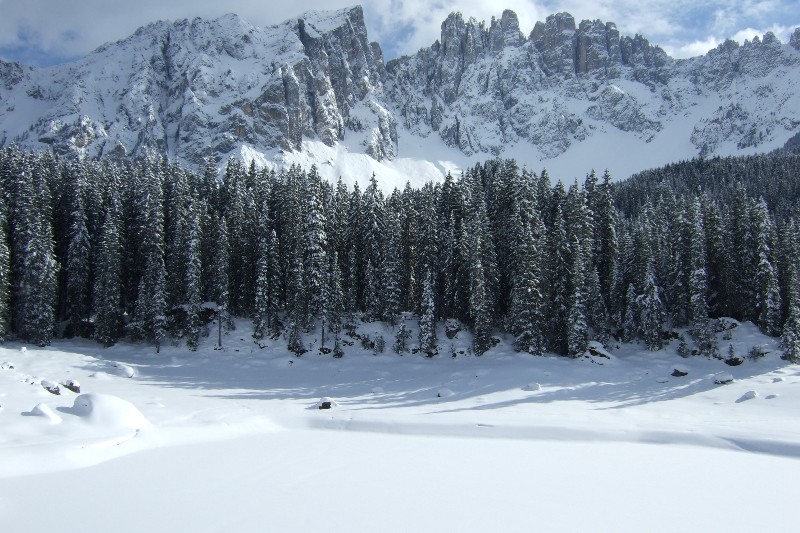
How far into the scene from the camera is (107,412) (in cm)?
2022

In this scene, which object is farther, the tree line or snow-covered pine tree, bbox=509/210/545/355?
the tree line

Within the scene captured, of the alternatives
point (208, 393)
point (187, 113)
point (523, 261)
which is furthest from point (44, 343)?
point (187, 113)

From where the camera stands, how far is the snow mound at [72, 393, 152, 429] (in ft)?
64.8

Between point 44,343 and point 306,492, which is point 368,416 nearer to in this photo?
point 306,492

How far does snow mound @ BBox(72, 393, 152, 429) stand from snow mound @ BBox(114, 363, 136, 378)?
26597mm

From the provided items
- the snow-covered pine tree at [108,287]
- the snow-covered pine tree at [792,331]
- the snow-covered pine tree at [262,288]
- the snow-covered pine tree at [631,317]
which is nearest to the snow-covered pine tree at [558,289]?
the snow-covered pine tree at [631,317]

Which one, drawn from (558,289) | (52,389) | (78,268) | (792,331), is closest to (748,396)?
(792,331)

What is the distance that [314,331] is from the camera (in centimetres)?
5891

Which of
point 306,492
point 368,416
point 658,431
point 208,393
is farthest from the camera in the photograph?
point 208,393

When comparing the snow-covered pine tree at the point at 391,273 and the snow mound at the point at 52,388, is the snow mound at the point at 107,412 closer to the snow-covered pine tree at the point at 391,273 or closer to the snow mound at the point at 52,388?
the snow mound at the point at 52,388

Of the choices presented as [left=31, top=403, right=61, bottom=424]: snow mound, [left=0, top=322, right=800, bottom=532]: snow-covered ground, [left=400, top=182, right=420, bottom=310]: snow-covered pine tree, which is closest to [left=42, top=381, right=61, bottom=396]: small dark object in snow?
[left=0, top=322, right=800, bottom=532]: snow-covered ground

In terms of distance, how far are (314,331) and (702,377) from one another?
39.5 metres

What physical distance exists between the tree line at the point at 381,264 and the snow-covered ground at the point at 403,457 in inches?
440

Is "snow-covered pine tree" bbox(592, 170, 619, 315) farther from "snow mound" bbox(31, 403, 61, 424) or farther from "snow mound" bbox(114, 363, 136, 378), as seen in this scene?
"snow mound" bbox(31, 403, 61, 424)
